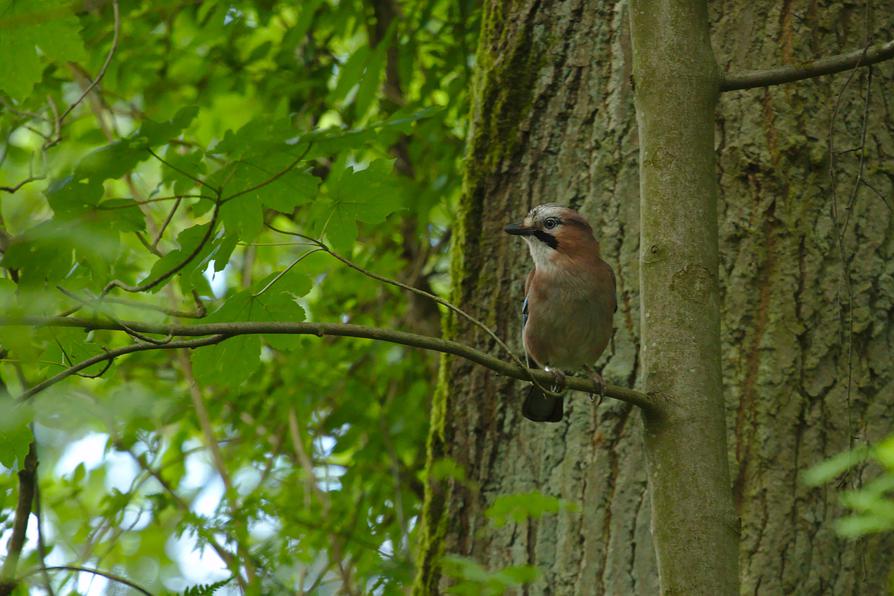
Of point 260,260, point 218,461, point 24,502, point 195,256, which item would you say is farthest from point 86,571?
point 260,260

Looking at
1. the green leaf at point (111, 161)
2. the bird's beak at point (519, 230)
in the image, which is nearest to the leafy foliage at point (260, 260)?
the green leaf at point (111, 161)

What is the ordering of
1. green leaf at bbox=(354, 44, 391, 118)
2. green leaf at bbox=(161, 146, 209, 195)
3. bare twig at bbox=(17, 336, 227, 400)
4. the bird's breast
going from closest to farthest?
bare twig at bbox=(17, 336, 227, 400) < green leaf at bbox=(161, 146, 209, 195) < the bird's breast < green leaf at bbox=(354, 44, 391, 118)

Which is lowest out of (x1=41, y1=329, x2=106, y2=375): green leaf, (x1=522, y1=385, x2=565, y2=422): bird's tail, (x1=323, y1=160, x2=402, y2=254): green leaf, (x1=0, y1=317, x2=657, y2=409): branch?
(x1=0, y1=317, x2=657, y2=409): branch

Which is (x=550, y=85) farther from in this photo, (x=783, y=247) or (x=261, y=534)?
(x=261, y=534)

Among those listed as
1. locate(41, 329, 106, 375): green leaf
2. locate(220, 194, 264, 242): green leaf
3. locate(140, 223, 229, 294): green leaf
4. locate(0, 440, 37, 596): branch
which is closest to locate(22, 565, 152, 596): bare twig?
locate(0, 440, 37, 596): branch

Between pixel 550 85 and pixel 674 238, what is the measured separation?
1.99 metres

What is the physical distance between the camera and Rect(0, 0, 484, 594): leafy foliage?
2979 millimetres

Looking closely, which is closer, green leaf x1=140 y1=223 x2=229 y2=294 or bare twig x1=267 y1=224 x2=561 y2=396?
bare twig x1=267 y1=224 x2=561 y2=396

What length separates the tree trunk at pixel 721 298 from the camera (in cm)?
366

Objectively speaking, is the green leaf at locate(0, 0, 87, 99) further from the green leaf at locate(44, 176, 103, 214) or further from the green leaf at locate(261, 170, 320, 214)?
the green leaf at locate(261, 170, 320, 214)

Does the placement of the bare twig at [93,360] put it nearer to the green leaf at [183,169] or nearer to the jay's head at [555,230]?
the green leaf at [183,169]

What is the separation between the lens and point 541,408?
392cm

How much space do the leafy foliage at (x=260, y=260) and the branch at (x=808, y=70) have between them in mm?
1051

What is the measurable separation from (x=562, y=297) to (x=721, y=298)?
941 mm
